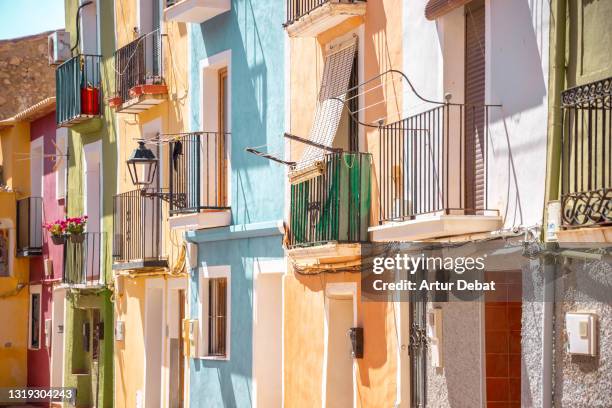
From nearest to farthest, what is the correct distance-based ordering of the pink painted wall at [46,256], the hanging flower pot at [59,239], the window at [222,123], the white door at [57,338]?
the window at [222,123]
the hanging flower pot at [59,239]
the white door at [57,338]
the pink painted wall at [46,256]

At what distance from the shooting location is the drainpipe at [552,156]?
38.2 ft

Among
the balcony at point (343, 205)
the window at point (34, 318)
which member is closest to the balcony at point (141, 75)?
the balcony at point (343, 205)

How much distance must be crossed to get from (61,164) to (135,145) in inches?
246

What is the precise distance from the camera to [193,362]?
21188mm

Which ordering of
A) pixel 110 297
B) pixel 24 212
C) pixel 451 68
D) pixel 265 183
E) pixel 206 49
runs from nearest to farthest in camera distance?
1. pixel 451 68
2. pixel 265 183
3. pixel 206 49
4. pixel 110 297
5. pixel 24 212

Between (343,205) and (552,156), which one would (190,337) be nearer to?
(343,205)

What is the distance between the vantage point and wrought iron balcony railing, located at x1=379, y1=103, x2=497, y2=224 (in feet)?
43.9

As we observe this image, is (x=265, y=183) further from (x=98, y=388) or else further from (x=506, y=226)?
(x=98, y=388)

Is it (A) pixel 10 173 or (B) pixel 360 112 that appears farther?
(A) pixel 10 173

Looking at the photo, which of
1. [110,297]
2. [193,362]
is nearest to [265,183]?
[193,362]

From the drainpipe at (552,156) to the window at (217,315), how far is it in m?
9.23

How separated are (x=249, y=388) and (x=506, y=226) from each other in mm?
7190

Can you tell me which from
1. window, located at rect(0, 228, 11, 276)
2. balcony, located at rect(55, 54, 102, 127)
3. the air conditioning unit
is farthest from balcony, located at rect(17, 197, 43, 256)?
balcony, located at rect(55, 54, 102, 127)

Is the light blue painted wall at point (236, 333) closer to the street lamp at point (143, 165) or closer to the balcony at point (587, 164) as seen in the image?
the street lamp at point (143, 165)
